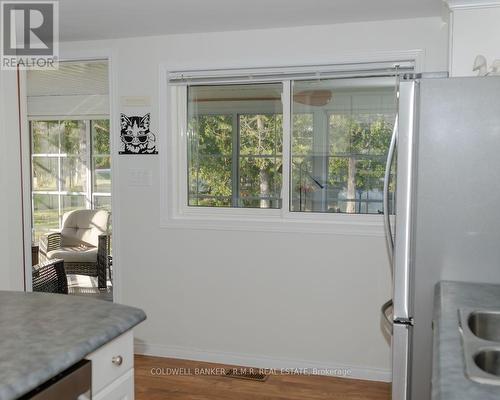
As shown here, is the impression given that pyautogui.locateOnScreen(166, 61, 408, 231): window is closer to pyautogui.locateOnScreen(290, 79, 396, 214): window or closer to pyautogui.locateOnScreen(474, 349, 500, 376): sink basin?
pyautogui.locateOnScreen(290, 79, 396, 214): window

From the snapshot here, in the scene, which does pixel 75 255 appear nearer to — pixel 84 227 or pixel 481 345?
pixel 84 227

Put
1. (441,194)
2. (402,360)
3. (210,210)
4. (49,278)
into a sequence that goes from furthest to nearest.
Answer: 1. (49,278)
2. (210,210)
3. (402,360)
4. (441,194)

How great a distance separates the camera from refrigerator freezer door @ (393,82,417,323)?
2053 millimetres

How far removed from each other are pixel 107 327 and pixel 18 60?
2.64 metres

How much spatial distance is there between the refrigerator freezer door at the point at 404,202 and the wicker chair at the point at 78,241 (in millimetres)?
4578

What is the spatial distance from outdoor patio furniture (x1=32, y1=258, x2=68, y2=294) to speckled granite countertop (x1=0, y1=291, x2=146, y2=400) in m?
2.91

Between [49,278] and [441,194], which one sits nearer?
[441,194]

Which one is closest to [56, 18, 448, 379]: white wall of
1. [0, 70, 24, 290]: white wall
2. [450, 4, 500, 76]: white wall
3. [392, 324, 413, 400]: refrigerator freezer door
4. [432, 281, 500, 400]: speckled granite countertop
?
[450, 4, 500, 76]: white wall

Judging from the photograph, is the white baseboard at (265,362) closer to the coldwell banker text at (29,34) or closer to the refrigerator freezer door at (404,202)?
the refrigerator freezer door at (404,202)

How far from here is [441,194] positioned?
6.54 ft

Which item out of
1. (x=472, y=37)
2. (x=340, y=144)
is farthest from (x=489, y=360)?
(x=340, y=144)

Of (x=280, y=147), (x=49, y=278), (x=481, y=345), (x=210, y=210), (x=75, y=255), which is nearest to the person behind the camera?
(x=481, y=345)

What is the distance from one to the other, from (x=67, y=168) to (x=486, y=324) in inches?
240

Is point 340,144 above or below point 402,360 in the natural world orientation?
above
